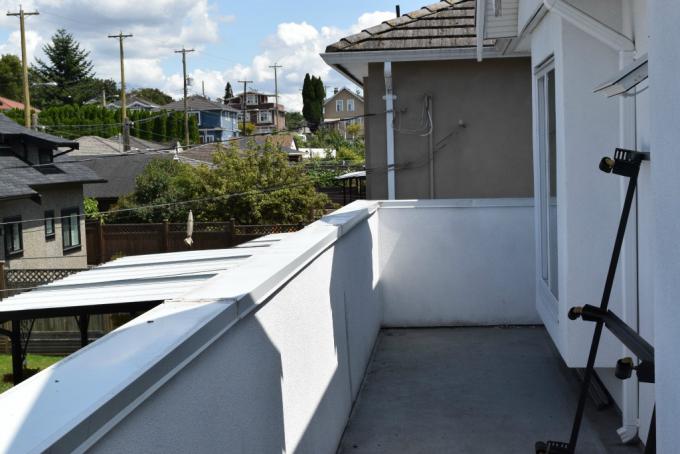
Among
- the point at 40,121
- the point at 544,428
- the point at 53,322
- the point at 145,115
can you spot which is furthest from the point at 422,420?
the point at 145,115

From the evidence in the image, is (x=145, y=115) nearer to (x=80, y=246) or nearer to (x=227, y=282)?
(x=80, y=246)

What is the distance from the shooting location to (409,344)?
8.55 m

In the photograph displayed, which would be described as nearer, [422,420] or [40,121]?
[422,420]

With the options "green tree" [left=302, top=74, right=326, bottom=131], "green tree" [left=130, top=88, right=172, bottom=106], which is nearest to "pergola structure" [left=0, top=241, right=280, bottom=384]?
"green tree" [left=302, top=74, right=326, bottom=131]

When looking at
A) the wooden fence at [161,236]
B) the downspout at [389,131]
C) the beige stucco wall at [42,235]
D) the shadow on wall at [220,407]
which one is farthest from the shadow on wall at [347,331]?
the wooden fence at [161,236]

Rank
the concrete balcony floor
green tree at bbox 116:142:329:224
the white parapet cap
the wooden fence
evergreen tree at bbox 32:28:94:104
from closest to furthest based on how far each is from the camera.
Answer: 1. the white parapet cap
2. the concrete balcony floor
3. the wooden fence
4. green tree at bbox 116:142:329:224
5. evergreen tree at bbox 32:28:94:104

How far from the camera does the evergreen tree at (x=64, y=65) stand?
3541 inches

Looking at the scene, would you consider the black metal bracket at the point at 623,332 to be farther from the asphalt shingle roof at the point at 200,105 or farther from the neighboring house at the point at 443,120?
the asphalt shingle roof at the point at 200,105

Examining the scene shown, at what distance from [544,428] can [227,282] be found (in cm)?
316

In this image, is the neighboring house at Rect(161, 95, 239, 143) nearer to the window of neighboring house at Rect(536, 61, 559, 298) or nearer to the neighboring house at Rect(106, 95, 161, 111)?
the neighboring house at Rect(106, 95, 161, 111)

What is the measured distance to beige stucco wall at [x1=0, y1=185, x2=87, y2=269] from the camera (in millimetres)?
27370

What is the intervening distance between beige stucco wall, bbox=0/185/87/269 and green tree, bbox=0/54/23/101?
68501mm

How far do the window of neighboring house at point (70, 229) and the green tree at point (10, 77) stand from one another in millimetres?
69097

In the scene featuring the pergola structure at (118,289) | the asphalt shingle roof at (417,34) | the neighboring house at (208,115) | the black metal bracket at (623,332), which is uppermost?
the neighboring house at (208,115)
